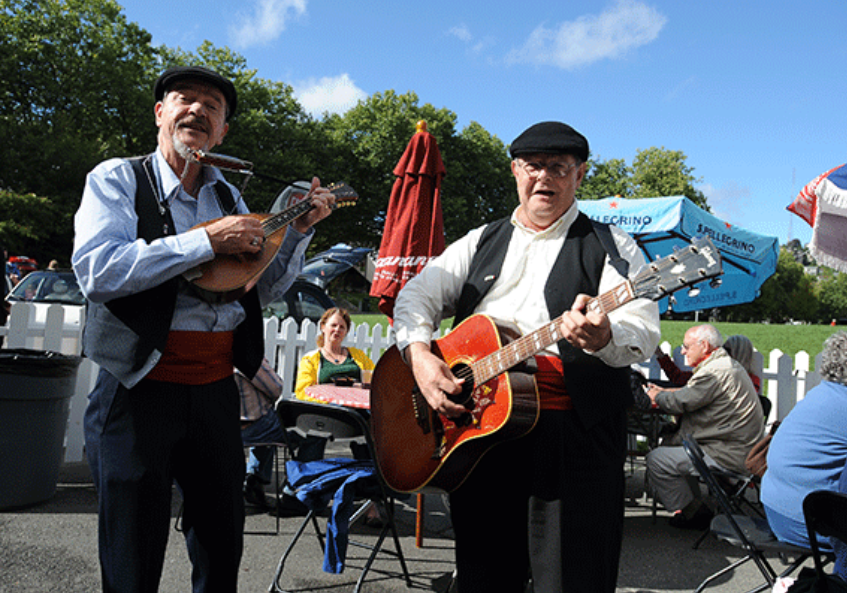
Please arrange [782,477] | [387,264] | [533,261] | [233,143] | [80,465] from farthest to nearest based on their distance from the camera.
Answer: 1. [233,143]
2. [80,465]
3. [387,264]
4. [782,477]
5. [533,261]

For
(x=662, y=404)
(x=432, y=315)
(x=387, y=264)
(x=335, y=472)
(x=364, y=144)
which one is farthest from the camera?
(x=364, y=144)

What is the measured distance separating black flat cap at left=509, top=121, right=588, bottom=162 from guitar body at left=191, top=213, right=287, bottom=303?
A: 91 cm

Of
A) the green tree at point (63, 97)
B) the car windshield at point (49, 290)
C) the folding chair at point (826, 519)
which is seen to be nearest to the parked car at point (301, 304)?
the car windshield at point (49, 290)

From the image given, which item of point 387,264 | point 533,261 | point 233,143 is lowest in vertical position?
point 533,261

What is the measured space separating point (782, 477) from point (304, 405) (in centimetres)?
248

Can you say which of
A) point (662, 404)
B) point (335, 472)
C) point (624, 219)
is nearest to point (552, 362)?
point (335, 472)

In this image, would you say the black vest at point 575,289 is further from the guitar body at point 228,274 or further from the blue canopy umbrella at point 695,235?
the blue canopy umbrella at point 695,235

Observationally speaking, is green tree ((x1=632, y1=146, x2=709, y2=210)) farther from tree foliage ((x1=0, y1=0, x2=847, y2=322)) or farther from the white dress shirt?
the white dress shirt

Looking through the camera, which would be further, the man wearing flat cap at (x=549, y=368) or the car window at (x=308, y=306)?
the car window at (x=308, y=306)

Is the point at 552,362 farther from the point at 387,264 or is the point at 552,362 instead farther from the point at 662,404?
the point at 662,404

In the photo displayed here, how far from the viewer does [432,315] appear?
8.00 ft

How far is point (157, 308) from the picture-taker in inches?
75.7

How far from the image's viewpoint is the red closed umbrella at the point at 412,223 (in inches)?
183

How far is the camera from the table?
179 inches
